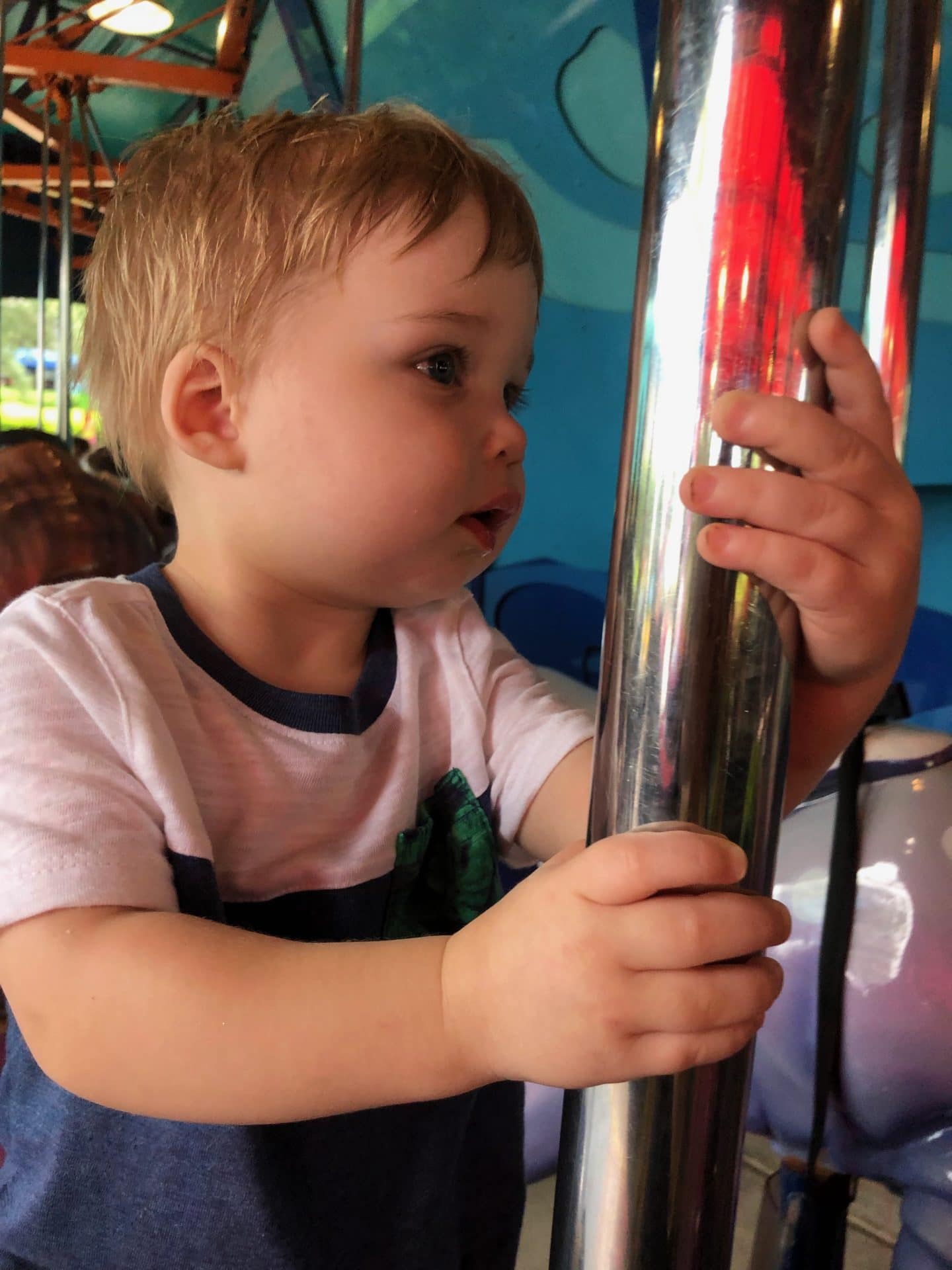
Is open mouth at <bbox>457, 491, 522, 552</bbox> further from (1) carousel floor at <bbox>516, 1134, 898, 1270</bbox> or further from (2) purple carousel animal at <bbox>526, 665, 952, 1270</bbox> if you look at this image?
(1) carousel floor at <bbox>516, 1134, 898, 1270</bbox>

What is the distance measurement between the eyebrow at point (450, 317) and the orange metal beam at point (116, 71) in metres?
1.55

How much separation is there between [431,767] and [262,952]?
0.82ft

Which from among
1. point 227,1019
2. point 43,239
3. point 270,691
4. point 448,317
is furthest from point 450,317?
point 43,239

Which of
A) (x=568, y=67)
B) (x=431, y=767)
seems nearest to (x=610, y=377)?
(x=568, y=67)

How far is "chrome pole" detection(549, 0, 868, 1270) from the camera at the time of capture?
0.18 metres

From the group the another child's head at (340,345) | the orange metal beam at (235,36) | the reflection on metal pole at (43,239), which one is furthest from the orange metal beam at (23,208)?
the another child's head at (340,345)

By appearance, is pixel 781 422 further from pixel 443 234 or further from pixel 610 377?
pixel 610 377

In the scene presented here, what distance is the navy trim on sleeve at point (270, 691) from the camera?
48 cm

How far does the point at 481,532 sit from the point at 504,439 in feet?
0.16

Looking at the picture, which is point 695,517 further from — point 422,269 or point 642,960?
point 422,269

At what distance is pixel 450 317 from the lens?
1.45 ft

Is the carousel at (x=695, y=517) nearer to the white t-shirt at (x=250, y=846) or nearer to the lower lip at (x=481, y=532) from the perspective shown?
the lower lip at (x=481, y=532)

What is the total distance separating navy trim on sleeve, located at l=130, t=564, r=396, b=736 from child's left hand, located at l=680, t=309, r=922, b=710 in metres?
0.27

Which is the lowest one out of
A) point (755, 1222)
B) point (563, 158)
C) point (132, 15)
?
point (755, 1222)
